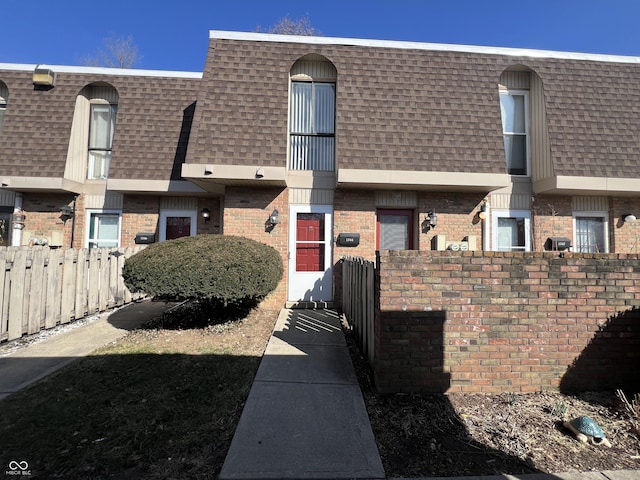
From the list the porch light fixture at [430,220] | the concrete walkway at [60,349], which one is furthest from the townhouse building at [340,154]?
the concrete walkway at [60,349]

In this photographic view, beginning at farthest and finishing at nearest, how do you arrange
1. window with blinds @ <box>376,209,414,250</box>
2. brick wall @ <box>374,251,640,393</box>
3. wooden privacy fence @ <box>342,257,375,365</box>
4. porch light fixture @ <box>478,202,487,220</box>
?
window with blinds @ <box>376,209,414,250</box>, porch light fixture @ <box>478,202,487,220</box>, wooden privacy fence @ <box>342,257,375,365</box>, brick wall @ <box>374,251,640,393</box>

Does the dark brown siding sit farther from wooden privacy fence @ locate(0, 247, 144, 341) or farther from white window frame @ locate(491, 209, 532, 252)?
white window frame @ locate(491, 209, 532, 252)

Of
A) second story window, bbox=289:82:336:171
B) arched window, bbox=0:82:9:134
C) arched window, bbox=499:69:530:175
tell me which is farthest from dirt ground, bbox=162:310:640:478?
arched window, bbox=0:82:9:134

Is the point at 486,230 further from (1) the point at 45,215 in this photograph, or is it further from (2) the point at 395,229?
(1) the point at 45,215

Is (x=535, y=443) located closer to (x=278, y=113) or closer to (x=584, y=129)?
(x=278, y=113)

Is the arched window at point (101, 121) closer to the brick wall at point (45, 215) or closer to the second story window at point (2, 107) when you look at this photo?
the brick wall at point (45, 215)

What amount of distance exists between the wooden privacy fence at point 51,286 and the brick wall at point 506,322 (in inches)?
209

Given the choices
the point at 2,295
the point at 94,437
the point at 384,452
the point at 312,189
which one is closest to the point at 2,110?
the point at 2,295

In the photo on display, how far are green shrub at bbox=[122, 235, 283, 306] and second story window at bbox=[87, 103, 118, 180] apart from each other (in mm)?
5375

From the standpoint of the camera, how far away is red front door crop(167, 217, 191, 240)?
9047 mm

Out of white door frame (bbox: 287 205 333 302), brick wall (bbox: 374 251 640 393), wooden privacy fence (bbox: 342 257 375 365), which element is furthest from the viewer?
white door frame (bbox: 287 205 333 302)

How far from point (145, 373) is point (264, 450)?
211cm

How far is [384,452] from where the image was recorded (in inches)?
103

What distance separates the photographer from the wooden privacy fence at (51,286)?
4887mm
